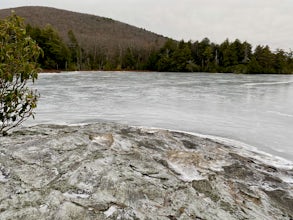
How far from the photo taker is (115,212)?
3.08 metres

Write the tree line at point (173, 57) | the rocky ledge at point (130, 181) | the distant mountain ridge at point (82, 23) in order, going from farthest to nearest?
the distant mountain ridge at point (82, 23)
the tree line at point (173, 57)
the rocky ledge at point (130, 181)

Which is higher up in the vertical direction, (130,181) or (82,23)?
(82,23)

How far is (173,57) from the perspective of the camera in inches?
2019

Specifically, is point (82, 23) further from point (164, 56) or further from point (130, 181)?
point (130, 181)

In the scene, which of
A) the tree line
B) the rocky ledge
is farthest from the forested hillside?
the rocky ledge

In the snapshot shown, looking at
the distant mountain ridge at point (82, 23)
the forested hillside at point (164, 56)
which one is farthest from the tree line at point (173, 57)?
the distant mountain ridge at point (82, 23)

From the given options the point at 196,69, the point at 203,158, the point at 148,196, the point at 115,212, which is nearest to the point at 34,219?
the point at 115,212

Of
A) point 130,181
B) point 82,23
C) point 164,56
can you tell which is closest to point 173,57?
point 164,56

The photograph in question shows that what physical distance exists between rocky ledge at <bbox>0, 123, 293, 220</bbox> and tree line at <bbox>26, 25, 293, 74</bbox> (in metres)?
41.3

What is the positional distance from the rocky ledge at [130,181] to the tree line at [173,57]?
135 feet

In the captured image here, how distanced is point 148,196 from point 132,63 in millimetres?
54997

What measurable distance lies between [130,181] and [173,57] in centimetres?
4901

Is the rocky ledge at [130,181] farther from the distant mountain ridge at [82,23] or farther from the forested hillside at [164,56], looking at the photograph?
the distant mountain ridge at [82,23]

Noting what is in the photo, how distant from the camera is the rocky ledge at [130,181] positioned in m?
3.14
